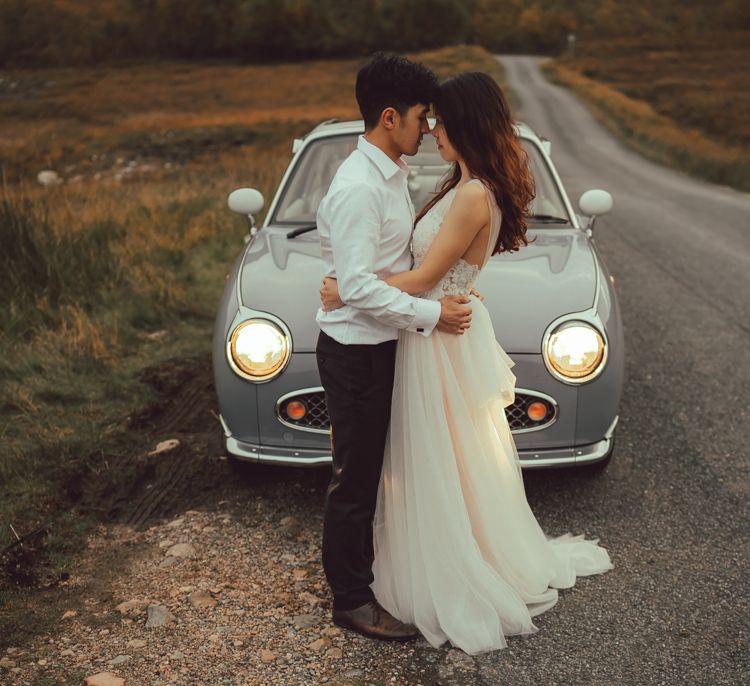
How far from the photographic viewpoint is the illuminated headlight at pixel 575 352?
347 cm

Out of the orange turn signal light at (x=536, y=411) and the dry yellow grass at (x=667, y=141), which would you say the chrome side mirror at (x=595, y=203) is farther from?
the dry yellow grass at (x=667, y=141)

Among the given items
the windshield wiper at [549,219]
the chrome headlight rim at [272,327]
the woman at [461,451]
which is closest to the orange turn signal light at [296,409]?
the chrome headlight rim at [272,327]

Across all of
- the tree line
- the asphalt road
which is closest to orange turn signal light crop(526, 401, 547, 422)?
the asphalt road

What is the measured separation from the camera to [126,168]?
1187 inches

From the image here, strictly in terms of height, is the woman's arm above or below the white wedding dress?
above

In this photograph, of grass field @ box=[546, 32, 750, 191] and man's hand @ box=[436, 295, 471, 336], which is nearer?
man's hand @ box=[436, 295, 471, 336]

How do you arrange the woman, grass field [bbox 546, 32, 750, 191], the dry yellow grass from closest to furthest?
1. the woman
2. the dry yellow grass
3. grass field [bbox 546, 32, 750, 191]

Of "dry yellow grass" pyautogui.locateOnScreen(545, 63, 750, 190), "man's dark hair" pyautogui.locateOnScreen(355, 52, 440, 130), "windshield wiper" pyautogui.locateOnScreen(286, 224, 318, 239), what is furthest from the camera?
"dry yellow grass" pyautogui.locateOnScreen(545, 63, 750, 190)

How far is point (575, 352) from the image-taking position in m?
3.50

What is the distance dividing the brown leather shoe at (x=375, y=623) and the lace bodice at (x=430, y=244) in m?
1.09

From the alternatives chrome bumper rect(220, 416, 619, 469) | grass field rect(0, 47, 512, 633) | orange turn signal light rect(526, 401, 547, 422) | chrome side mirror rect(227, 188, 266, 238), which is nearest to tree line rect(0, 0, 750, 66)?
grass field rect(0, 47, 512, 633)

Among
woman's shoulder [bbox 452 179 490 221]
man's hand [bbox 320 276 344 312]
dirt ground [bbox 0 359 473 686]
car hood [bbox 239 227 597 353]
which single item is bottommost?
dirt ground [bbox 0 359 473 686]

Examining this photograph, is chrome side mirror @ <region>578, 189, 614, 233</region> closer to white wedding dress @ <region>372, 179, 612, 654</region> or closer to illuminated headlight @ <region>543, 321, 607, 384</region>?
illuminated headlight @ <region>543, 321, 607, 384</region>

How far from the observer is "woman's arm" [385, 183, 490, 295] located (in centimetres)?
256
